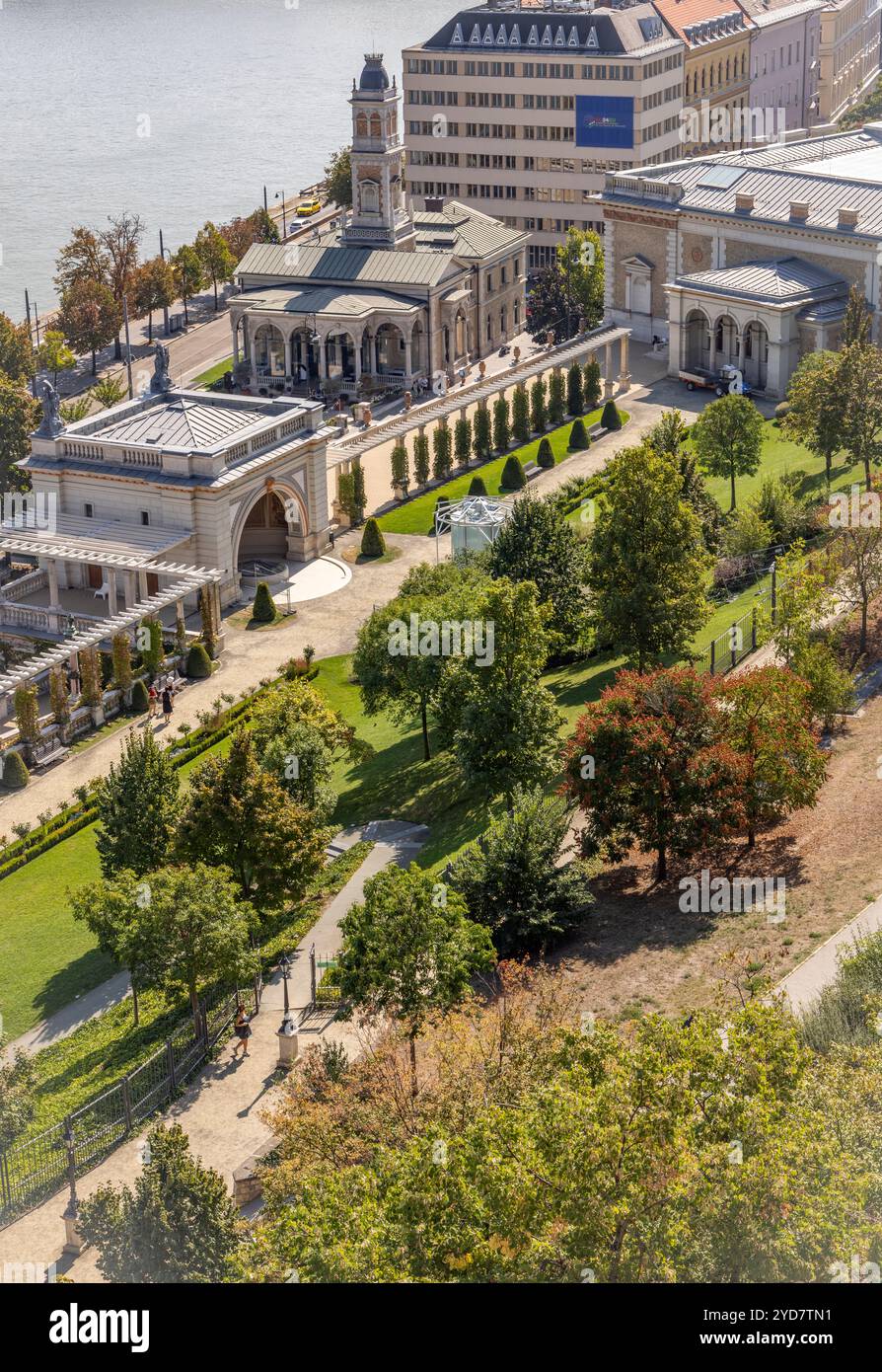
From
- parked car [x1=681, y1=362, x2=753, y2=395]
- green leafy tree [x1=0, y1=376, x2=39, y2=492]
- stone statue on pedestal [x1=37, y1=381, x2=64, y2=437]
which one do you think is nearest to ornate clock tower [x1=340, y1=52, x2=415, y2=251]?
parked car [x1=681, y1=362, x2=753, y2=395]

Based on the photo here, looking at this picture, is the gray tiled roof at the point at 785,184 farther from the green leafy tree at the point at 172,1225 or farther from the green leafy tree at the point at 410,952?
the green leafy tree at the point at 172,1225

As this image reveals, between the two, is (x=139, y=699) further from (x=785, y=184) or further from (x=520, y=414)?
(x=785, y=184)

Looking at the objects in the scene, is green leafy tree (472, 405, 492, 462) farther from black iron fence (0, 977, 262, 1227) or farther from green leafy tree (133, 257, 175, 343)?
black iron fence (0, 977, 262, 1227)

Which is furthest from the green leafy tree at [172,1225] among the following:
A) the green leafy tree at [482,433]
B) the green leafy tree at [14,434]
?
the green leafy tree at [482,433]

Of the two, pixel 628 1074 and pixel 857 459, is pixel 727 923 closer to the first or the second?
pixel 628 1074
